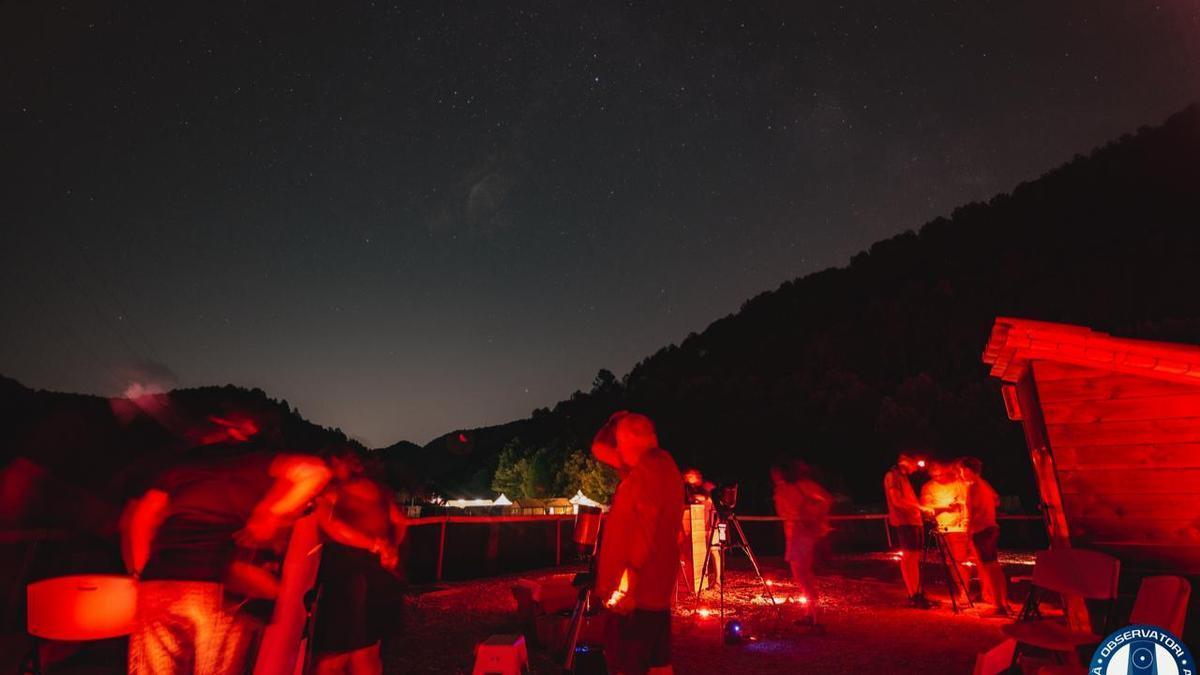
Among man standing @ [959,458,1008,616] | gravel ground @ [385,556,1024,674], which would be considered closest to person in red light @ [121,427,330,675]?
gravel ground @ [385,556,1024,674]

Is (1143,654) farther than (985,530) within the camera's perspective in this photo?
No

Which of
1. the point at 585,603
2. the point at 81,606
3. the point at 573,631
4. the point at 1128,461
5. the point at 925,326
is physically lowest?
the point at 573,631

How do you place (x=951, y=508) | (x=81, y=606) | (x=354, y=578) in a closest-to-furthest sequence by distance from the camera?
(x=81, y=606)
(x=354, y=578)
(x=951, y=508)

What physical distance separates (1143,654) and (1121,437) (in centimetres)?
301

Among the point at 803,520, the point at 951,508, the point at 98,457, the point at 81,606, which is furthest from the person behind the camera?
the point at 98,457

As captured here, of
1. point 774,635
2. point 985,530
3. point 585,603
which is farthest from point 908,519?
point 585,603

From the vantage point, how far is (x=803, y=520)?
23.7 feet

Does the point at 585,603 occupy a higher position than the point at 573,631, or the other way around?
the point at 585,603

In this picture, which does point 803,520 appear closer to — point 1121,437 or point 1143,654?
point 1121,437

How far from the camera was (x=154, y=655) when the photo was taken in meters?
2.56

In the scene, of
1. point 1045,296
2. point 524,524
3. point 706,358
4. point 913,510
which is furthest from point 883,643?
point 706,358

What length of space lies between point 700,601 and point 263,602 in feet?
25.2

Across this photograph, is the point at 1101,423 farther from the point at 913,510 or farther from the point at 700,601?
the point at 700,601

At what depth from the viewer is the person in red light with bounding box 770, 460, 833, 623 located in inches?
281
